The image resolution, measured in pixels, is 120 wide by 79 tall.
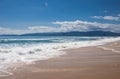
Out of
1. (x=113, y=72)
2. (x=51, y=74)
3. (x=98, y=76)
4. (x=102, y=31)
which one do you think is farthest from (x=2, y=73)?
(x=102, y=31)

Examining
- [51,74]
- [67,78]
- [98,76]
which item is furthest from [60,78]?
[98,76]

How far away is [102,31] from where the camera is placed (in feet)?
543

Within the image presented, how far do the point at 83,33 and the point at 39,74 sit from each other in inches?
6542

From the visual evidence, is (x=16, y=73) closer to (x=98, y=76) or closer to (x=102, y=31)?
(x=98, y=76)

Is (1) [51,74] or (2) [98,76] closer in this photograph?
(2) [98,76]

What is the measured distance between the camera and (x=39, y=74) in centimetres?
698

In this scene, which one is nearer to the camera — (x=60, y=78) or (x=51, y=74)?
(x=60, y=78)

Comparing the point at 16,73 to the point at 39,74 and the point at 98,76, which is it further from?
the point at 98,76

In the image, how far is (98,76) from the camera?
21.5 ft

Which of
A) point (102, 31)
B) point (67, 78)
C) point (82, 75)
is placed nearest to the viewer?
point (67, 78)

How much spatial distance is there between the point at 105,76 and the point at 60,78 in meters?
1.39

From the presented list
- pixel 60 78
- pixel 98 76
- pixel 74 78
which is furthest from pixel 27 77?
pixel 98 76

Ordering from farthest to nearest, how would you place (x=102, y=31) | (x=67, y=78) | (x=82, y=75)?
(x=102, y=31), (x=82, y=75), (x=67, y=78)

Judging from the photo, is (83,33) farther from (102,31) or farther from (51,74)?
(51,74)
